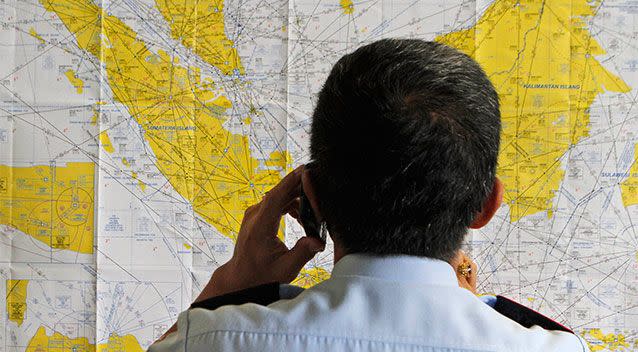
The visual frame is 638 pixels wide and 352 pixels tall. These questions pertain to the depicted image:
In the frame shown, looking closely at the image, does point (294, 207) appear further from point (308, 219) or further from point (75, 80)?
point (75, 80)

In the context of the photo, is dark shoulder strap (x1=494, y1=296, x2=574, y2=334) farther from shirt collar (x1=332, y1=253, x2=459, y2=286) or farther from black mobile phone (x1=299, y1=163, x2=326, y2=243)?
black mobile phone (x1=299, y1=163, x2=326, y2=243)

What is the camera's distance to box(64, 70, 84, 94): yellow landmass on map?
1360mm

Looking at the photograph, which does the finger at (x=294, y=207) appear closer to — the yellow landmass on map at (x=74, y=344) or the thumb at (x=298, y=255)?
the thumb at (x=298, y=255)

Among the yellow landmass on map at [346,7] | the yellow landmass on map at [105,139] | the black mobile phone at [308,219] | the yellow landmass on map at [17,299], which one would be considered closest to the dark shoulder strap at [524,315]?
the black mobile phone at [308,219]

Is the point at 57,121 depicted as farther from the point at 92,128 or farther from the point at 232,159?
the point at 232,159

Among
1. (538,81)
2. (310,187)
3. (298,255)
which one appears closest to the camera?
(310,187)

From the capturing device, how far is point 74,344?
1357mm

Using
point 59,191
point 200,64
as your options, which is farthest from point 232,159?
point 59,191

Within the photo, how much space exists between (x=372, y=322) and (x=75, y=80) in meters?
0.99

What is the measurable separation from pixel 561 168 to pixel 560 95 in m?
0.15

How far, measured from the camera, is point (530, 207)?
53.0 inches

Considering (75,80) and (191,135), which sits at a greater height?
(75,80)

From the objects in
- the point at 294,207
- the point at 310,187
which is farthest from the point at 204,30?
the point at 310,187

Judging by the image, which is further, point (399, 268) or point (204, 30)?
point (204, 30)
